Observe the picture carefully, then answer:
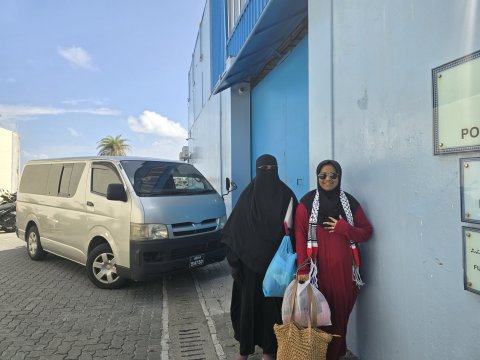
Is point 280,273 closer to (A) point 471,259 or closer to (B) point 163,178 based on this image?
(A) point 471,259

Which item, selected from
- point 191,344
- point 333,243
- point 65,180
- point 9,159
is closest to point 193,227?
point 191,344

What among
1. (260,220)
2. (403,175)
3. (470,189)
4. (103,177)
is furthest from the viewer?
(103,177)

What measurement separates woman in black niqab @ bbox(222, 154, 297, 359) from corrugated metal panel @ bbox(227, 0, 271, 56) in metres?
3.40

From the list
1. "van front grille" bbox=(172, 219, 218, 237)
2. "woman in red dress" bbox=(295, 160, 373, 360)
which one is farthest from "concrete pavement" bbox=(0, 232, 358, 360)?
"woman in red dress" bbox=(295, 160, 373, 360)

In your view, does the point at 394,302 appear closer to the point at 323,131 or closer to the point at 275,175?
the point at 275,175

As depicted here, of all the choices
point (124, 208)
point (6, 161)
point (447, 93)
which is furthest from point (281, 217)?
point (6, 161)

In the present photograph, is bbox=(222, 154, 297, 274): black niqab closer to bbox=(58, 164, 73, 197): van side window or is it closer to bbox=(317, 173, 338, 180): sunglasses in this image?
bbox=(317, 173, 338, 180): sunglasses

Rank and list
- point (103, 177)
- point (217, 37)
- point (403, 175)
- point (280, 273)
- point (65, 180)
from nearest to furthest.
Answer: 1. point (403, 175)
2. point (280, 273)
3. point (103, 177)
4. point (65, 180)
5. point (217, 37)

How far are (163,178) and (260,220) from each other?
3.09 m

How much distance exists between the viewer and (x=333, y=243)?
2.78 m

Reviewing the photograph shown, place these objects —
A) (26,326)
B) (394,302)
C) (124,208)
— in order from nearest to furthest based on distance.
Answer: (394,302) → (26,326) → (124,208)

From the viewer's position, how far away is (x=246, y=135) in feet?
28.1

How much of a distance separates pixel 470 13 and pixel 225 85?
22.2 ft

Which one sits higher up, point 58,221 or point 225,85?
point 225,85
